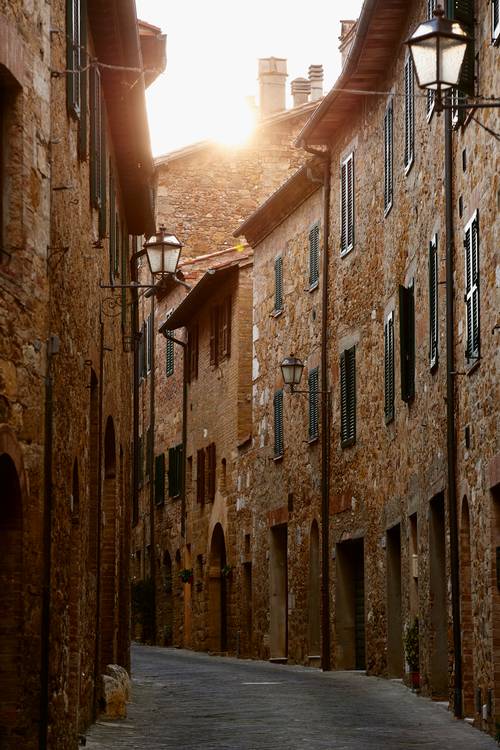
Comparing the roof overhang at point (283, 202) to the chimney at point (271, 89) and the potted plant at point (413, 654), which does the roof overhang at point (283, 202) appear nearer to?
the potted plant at point (413, 654)

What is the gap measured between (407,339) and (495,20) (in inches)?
251

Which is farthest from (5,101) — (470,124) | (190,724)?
(190,724)

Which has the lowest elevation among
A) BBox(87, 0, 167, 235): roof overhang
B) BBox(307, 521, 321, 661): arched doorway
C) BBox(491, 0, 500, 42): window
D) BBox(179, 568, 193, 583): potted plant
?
BBox(307, 521, 321, 661): arched doorway

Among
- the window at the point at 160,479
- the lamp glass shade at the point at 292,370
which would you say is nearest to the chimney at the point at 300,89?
the window at the point at 160,479

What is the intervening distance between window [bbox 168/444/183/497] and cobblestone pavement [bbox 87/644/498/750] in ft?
46.8

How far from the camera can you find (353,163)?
75.8 feet

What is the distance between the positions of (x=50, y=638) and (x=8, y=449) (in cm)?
201

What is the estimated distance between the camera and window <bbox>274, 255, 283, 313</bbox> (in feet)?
91.6

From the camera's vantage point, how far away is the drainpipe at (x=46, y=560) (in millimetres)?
9539

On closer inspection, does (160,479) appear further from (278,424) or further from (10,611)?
(10,611)

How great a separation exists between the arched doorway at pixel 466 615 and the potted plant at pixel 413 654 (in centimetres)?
338

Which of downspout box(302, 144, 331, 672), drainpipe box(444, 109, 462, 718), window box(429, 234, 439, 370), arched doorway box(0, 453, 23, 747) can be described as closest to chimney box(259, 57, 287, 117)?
downspout box(302, 144, 331, 672)

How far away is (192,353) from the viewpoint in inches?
1399

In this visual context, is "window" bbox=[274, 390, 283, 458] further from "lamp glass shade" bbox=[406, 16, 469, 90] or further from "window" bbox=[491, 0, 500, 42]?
"lamp glass shade" bbox=[406, 16, 469, 90]
